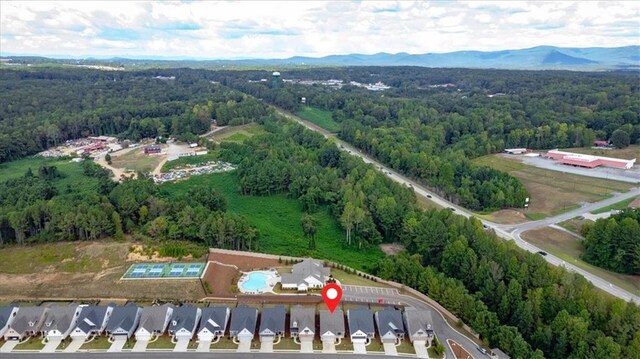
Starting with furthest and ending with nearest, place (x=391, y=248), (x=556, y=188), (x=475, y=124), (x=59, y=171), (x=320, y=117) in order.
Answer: (x=320, y=117), (x=475, y=124), (x=59, y=171), (x=556, y=188), (x=391, y=248)

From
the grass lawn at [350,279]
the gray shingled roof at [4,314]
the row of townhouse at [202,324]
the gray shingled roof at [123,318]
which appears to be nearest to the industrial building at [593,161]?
the grass lawn at [350,279]

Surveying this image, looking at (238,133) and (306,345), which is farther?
(238,133)

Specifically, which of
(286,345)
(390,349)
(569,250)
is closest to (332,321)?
(286,345)

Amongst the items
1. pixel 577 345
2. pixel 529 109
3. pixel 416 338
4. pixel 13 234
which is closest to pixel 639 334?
pixel 577 345

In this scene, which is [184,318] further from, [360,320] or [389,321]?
[389,321]

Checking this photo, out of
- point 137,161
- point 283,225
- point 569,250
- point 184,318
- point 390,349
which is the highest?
point 137,161

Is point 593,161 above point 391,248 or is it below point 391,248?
above

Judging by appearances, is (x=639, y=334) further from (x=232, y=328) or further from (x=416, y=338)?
(x=232, y=328)

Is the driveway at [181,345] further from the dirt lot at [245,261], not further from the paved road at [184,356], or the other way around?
the dirt lot at [245,261]
